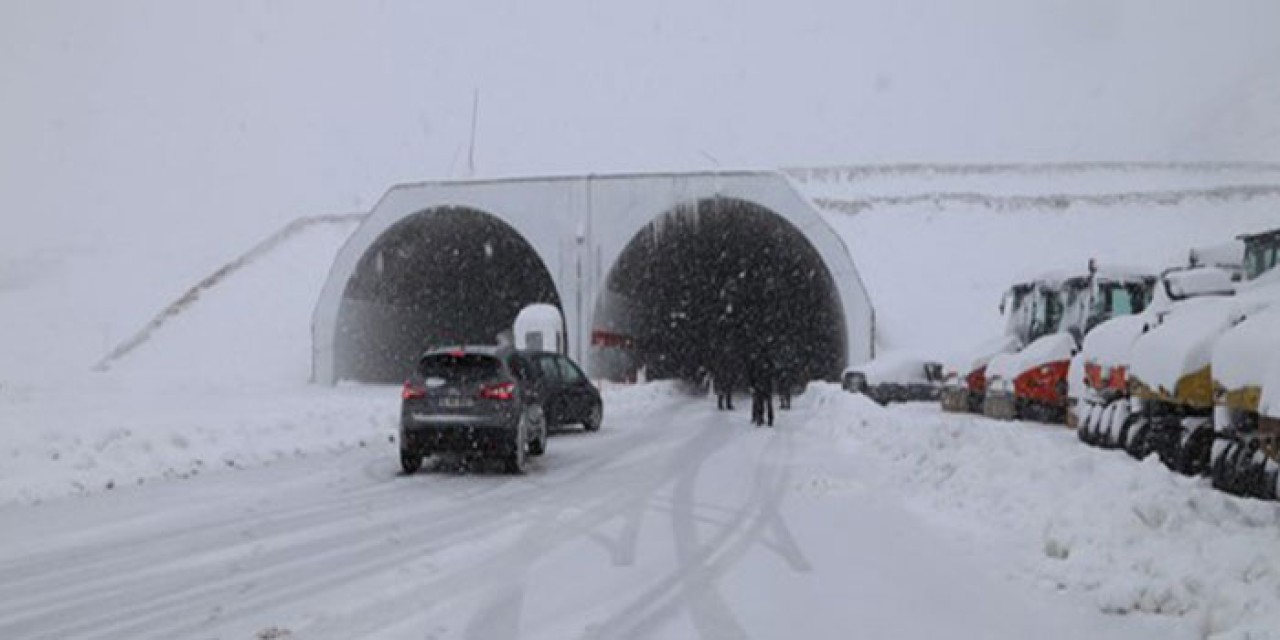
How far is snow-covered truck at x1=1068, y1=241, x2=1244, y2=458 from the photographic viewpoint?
14.0 meters

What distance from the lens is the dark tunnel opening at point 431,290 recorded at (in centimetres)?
3991

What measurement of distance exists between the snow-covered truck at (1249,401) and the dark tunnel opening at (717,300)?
47.9 feet

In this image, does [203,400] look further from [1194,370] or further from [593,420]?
[1194,370]

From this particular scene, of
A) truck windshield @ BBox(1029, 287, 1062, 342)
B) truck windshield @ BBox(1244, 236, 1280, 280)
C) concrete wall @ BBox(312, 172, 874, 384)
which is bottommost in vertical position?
truck windshield @ BBox(1029, 287, 1062, 342)

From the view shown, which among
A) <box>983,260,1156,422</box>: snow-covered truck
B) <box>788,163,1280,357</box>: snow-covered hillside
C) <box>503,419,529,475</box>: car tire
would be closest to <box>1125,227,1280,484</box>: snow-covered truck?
<box>983,260,1156,422</box>: snow-covered truck

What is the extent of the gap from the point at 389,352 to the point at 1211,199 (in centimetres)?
3475

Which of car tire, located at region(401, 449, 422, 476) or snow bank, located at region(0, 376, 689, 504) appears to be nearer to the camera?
snow bank, located at region(0, 376, 689, 504)

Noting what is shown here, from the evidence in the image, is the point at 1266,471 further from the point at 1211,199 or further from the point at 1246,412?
the point at 1211,199

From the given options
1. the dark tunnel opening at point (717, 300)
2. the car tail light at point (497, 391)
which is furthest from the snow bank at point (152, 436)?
the dark tunnel opening at point (717, 300)

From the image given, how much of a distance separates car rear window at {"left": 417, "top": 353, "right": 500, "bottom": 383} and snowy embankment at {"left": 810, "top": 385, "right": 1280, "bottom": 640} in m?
5.47

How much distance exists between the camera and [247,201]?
249 feet

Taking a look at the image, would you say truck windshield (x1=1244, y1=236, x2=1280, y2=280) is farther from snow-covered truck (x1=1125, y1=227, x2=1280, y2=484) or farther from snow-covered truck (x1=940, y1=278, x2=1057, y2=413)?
snow-covered truck (x1=940, y1=278, x2=1057, y2=413)

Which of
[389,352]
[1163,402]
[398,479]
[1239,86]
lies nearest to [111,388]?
[389,352]

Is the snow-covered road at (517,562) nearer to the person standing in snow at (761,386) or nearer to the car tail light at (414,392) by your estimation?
the car tail light at (414,392)
